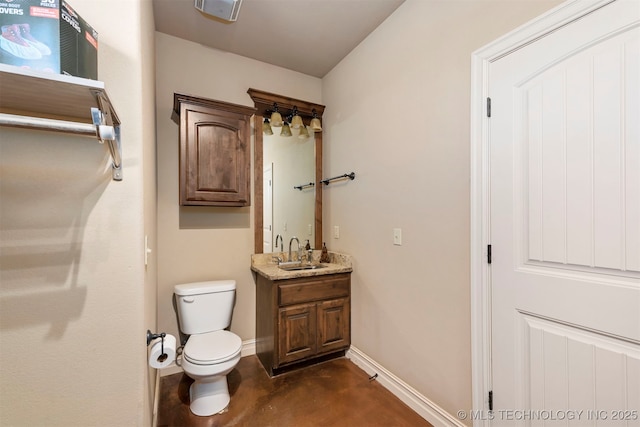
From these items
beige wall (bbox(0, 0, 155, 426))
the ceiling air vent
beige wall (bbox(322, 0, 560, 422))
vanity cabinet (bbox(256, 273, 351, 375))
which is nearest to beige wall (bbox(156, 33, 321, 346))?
vanity cabinet (bbox(256, 273, 351, 375))

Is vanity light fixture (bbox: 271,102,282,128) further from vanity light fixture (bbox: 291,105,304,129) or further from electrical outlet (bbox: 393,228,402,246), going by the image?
electrical outlet (bbox: 393,228,402,246)

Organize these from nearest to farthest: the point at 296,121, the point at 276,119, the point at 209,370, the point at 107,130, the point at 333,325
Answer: the point at 107,130
the point at 209,370
the point at 333,325
the point at 276,119
the point at 296,121

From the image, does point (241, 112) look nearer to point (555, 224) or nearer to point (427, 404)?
point (555, 224)

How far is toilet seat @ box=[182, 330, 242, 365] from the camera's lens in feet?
5.67

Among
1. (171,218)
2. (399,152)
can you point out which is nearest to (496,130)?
(399,152)

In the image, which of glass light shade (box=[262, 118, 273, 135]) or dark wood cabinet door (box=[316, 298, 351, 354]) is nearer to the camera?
dark wood cabinet door (box=[316, 298, 351, 354])

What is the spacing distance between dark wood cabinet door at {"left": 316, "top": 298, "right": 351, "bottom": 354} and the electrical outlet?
2.55 feet

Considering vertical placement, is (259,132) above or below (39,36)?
above

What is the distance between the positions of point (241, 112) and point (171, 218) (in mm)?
1054

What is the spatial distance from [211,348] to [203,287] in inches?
18.8

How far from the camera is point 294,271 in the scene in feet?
7.39

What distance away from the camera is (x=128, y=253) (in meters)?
0.94

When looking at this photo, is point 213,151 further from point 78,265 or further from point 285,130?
point 78,265

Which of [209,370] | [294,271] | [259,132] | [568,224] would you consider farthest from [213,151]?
[568,224]
